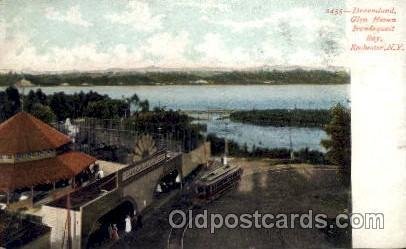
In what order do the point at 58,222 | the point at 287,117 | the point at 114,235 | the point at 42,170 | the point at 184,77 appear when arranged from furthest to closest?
the point at 287,117 < the point at 184,77 < the point at 114,235 < the point at 42,170 < the point at 58,222

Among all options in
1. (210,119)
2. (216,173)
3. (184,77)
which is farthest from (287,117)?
(184,77)

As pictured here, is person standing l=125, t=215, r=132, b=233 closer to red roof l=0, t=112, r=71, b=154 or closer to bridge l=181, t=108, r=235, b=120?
red roof l=0, t=112, r=71, b=154

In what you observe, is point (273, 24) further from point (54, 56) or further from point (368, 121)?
point (54, 56)

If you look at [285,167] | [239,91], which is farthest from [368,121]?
[239,91]

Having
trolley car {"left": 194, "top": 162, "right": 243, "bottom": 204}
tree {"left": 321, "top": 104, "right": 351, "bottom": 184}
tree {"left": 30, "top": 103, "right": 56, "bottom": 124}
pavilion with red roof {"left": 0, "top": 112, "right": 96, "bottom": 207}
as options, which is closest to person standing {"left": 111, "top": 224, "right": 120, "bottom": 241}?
pavilion with red roof {"left": 0, "top": 112, "right": 96, "bottom": 207}

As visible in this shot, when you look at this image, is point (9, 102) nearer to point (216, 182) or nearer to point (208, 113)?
point (208, 113)

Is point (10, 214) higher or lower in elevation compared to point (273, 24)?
lower
